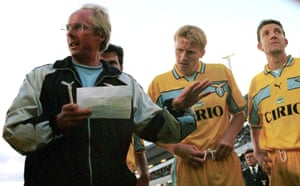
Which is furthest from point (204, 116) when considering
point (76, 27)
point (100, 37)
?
point (76, 27)

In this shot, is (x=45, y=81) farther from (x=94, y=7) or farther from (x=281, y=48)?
(x=281, y=48)

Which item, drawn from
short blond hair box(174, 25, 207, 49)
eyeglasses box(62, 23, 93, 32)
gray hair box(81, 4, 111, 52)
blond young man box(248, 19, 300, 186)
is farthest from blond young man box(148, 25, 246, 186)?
eyeglasses box(62, 23, 93, 32)

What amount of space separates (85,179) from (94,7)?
35.7 inches

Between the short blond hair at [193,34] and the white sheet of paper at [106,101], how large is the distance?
4.10 feet

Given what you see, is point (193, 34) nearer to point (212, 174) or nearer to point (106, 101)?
point (212, 174)

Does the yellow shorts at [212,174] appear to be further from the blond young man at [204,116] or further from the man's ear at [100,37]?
the man's ear at [100,37]

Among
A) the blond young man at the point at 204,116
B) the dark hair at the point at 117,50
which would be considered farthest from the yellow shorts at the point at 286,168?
the dark hair at the point at 117,50

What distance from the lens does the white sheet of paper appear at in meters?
2.15

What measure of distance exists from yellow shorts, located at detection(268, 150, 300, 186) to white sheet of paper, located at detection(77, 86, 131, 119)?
1.78m

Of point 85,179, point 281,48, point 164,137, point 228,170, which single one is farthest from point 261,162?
point 85,179

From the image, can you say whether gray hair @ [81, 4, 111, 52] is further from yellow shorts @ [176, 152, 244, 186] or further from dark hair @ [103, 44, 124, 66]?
yellow shorts @ [176, 152, 244, 186]

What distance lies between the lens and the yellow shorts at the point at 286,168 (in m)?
3.51

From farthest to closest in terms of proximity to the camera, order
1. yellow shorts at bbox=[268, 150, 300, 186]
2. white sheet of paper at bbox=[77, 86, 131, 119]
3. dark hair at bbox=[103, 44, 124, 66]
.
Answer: yellow shorts at bbox=[268, 150, 300, 186], dark hair at bbox=[103, 44, 124, 66], white sheet of paper at bbox=[77, 86, 131, 119]

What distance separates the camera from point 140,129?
2.37 metres
